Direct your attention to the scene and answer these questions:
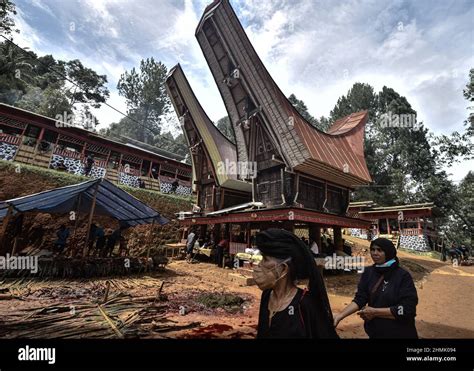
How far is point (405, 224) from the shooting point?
2464 centimetres

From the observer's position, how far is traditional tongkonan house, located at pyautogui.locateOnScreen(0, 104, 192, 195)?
55.6 feet

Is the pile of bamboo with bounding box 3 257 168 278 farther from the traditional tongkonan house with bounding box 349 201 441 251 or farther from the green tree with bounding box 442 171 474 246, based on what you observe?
the green tree with bounding box 442 171 474 246

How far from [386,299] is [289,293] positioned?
1.26 metres

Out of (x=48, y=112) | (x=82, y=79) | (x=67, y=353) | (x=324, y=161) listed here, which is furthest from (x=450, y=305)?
(x=82, y=79)

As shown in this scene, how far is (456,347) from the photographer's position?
1.97m

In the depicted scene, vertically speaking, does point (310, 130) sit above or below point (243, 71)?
below

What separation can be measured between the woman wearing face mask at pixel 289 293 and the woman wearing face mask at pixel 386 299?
24.0 inches

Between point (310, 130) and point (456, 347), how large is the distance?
1069 cm

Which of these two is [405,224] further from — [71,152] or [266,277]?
[71,152]

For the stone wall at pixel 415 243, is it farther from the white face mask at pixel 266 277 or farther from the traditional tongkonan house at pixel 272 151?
the white face mask at pixel 266 277

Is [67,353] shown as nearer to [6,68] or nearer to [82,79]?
[6,68]

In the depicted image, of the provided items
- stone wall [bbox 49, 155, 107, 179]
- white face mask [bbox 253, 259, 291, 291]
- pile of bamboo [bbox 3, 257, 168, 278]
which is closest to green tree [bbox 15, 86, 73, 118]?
stone wall [bbox 49, 155, 107, 179]

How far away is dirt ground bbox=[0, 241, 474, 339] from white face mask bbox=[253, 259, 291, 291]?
2.64 m

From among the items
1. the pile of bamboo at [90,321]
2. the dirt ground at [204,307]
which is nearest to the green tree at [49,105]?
the dirt ground at [204,307]
